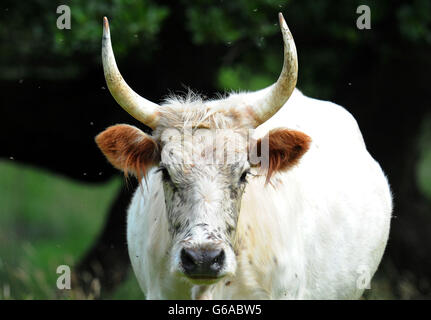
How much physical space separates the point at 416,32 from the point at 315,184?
3118 millimetres

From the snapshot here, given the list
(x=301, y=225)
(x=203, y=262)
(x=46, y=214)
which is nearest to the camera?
(x=203, y=262)

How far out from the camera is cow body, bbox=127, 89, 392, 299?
5039 mm

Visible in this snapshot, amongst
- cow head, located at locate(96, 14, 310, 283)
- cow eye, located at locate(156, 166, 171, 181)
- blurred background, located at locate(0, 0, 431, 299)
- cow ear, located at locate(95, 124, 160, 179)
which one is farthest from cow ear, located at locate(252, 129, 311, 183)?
blurred background, located at locate(0, 0, 431, 299)

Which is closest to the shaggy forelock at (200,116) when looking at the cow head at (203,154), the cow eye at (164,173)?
the cow head at (203,154)

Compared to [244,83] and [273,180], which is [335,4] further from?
[273,180]

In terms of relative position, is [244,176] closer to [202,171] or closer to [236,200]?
[236,200]

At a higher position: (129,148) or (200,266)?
(129,148)

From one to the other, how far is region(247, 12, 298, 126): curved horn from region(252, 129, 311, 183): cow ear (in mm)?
140

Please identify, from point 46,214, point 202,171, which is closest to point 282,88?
point 202,171

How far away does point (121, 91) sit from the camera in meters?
4.78

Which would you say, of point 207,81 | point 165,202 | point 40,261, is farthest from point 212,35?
point 40,261

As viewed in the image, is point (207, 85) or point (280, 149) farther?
point (207, 85)

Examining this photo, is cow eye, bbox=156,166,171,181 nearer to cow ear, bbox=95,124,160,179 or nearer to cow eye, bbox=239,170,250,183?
cow ear, bbox=95,124,160,179

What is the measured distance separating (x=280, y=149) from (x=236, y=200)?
1.77ft
